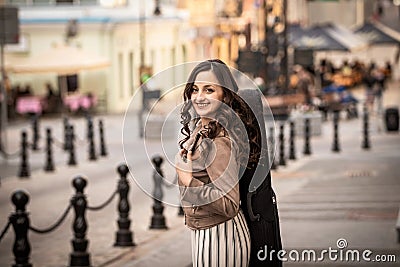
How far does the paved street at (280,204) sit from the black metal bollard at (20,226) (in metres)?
1.16

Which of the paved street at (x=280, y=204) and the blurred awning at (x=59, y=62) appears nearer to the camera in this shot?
the paved street at (x=280, y=204)

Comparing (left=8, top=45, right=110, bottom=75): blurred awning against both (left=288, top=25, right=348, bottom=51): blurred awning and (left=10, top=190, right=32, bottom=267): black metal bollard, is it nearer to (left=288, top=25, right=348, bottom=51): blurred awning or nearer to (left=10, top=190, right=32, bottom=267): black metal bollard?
(left=288, top=25, right=348, bottom=51): blurred awning

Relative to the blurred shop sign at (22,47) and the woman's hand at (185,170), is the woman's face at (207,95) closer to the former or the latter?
the woman's hand at (185,170)

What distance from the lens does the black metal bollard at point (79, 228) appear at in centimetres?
1426

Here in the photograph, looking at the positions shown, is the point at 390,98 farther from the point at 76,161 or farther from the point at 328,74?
the point at 76,161

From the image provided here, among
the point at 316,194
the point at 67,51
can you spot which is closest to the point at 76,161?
the point at 316,194

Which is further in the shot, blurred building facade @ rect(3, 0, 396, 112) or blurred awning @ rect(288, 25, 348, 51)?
blurred building facade @ rect(3, 0, 396, 112)

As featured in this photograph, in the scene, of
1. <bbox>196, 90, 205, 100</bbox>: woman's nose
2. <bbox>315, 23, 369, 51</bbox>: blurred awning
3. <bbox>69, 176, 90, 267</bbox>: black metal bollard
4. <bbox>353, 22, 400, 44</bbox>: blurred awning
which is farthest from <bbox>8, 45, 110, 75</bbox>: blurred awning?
<bbox>196, 90, 205, 100</bbox>: woman's nose

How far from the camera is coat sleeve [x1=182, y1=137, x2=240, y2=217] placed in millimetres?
7402

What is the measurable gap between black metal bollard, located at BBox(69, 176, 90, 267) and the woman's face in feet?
22.5

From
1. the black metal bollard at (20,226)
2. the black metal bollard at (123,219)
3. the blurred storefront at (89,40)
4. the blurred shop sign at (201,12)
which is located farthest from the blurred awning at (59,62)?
the black metal bollard at (20,226)

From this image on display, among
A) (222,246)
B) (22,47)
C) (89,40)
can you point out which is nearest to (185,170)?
(222,246)

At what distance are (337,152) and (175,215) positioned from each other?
11497 millimetres

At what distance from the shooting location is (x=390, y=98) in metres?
58.4
